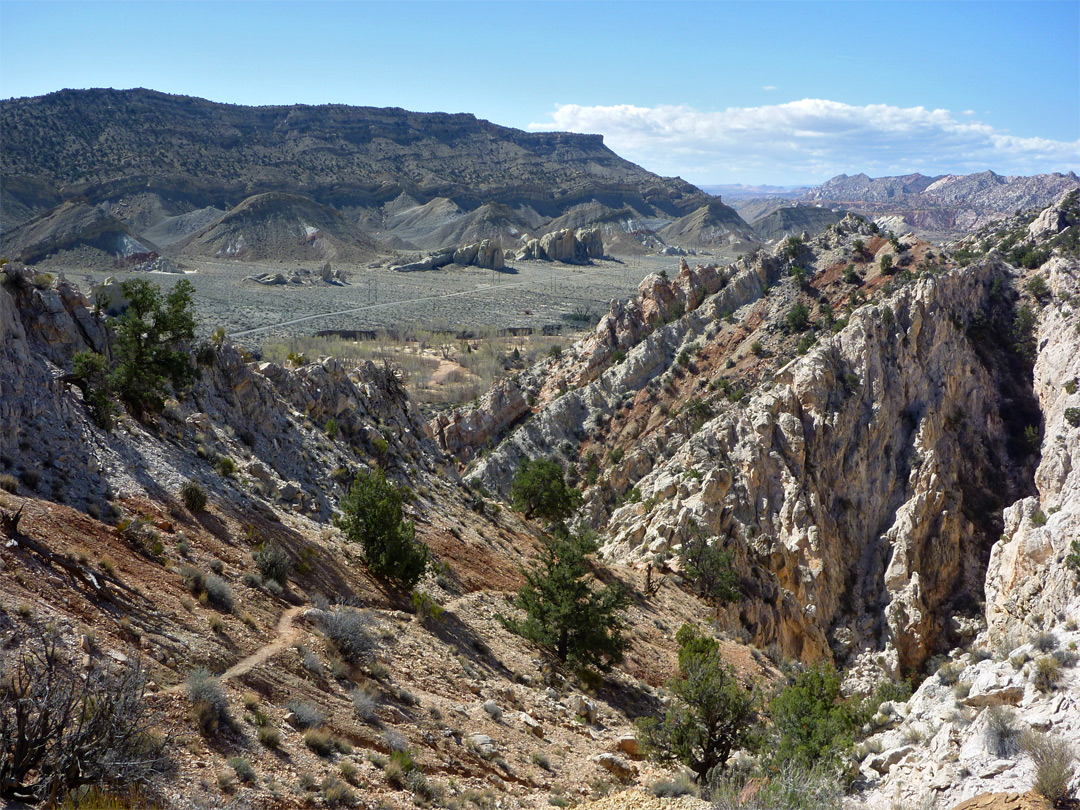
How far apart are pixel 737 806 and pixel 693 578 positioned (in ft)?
60.6

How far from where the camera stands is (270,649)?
13031 millimetres

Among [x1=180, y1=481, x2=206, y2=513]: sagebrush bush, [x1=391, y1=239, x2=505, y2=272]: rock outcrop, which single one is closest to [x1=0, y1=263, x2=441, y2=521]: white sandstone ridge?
[x1=180, y1=481, x2=206, y2=513]: sagebrush bush

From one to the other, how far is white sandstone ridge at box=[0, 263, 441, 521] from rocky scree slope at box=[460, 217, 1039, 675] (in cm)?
1184

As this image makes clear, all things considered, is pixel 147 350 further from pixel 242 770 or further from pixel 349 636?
pixel 242 770

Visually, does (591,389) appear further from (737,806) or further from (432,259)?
(432,259)

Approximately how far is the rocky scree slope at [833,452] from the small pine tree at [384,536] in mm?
13029

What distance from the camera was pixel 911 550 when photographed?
30.0 m

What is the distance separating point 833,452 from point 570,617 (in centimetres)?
1862

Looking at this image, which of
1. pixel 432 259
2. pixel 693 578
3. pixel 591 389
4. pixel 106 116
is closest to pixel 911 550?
pixel 693 578

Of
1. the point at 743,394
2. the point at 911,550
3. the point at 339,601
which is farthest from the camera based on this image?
the point at 743,394

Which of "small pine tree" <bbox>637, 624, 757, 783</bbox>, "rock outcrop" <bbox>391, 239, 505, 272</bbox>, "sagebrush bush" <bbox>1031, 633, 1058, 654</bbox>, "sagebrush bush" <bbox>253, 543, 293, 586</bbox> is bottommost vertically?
"small pine tree" <bbox>637, 624, 757, 783</bbox>

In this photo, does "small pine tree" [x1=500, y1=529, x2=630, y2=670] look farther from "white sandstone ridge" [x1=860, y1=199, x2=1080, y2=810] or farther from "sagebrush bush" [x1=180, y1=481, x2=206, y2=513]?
"sagebrush bush" [x1=180, y1=481, x2=206, y2=513]

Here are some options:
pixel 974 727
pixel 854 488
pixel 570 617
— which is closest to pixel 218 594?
pixel 570 617

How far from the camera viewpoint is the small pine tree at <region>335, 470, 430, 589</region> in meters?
18.5
